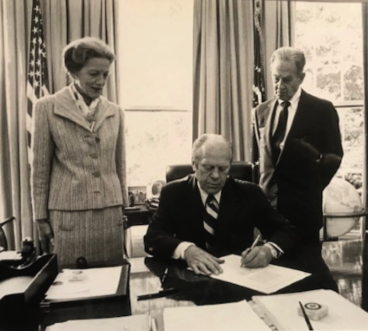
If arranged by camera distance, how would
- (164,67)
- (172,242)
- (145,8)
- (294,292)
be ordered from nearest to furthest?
1. (294,292)
2. (172,242)
3. (145,8)
4. (164,67)

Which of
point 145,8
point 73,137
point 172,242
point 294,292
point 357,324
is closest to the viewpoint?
point 357,324

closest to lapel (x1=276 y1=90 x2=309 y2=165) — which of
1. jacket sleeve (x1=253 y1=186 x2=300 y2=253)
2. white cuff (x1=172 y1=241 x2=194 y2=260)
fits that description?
jacket sleeve (x1=253 y1=186 x2=300 y2=253)

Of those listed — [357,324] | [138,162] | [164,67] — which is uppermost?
[164,67]

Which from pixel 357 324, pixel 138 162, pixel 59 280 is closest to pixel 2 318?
pixel 59 280

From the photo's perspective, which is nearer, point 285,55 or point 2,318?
point 2,318

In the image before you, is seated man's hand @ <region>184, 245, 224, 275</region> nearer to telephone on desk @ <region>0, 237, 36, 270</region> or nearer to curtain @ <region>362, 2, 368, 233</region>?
telephone on desk @ <region>0, 237, 36, 270</region>

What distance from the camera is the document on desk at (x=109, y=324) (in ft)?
2.57

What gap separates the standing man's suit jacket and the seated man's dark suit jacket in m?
0.38

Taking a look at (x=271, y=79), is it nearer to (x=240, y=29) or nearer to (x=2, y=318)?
(x=240, y=29)

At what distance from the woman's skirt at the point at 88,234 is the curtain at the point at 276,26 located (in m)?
0.98

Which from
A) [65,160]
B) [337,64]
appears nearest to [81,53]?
[65,160]

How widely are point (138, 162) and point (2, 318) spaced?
1.26m

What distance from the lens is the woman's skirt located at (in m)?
1.58

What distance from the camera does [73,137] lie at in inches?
61.8
